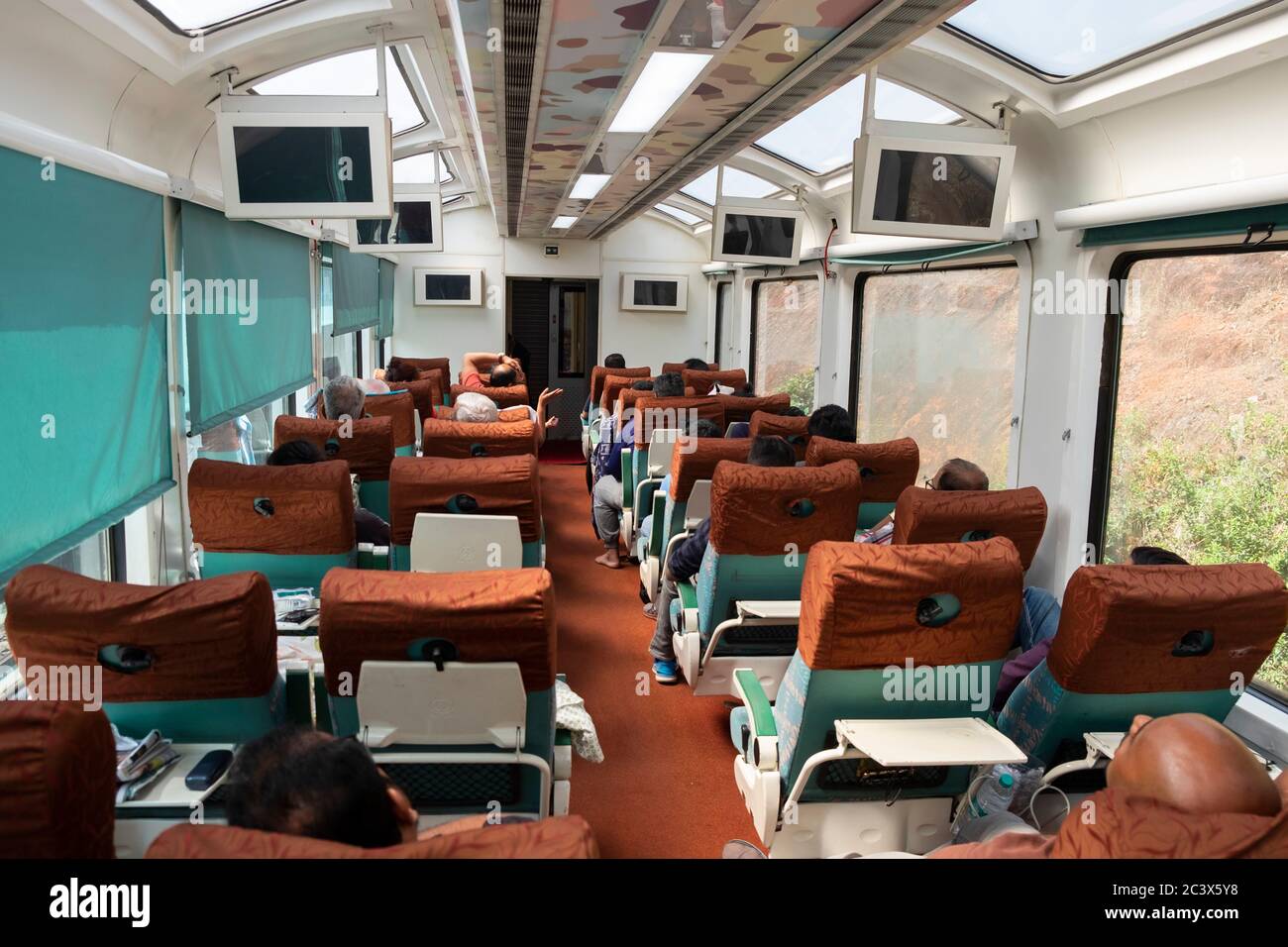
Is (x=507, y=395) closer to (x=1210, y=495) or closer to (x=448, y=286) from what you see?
(x=1210, y=495)

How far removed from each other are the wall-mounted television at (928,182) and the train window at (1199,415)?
74cm

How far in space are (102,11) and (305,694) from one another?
2.66 meters

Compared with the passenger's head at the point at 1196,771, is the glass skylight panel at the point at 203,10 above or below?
above

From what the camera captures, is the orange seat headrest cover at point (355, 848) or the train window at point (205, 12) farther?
the train window at point (205, 12)

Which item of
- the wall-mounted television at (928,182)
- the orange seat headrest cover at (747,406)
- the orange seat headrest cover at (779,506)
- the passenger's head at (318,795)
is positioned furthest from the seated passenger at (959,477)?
the orange seat headrest cover at (747,406)

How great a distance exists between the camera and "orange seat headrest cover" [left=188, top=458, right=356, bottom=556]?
3.59 metres

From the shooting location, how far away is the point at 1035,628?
11.3 ft

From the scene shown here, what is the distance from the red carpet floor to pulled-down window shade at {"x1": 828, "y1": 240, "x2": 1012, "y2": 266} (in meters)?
3.07

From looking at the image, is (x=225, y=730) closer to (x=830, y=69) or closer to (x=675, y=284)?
(x=830, y=69)

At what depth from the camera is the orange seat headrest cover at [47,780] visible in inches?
56.0

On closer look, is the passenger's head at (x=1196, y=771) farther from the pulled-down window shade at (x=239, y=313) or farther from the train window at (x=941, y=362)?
the pulled-down window shade at (x=239, y=313)

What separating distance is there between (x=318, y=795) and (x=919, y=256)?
607cm

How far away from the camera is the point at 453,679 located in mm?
2256
